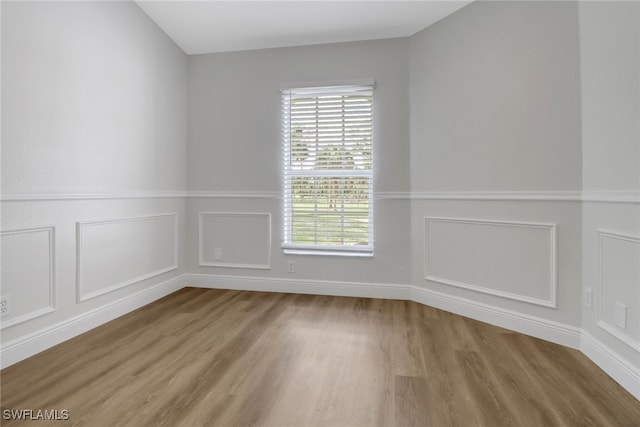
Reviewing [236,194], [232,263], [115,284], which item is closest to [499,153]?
[236,194]

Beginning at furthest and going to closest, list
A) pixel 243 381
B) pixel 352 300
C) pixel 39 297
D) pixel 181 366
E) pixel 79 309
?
1. pixel 352 300
2. pixel 79 309
3. pixel 39 297
4. pixel 181 366
5. pixel 243 381

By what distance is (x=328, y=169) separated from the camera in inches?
134

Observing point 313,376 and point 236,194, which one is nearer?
point 313,376

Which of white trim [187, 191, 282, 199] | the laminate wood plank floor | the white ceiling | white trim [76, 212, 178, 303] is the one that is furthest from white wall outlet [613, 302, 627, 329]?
white trim [76, 212, 178, 303]

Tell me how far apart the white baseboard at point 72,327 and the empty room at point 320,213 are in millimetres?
17

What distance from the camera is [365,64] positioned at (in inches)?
128

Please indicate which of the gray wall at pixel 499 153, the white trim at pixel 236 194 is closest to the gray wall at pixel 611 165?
the gray wall at pixel 499 153

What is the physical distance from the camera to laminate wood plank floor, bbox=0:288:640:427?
152cm

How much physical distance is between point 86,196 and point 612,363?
139 inches

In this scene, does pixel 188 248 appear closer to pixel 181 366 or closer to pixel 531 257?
pixel 181 366

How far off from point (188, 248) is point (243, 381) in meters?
2.21

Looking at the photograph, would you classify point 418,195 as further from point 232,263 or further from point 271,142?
point 232,263

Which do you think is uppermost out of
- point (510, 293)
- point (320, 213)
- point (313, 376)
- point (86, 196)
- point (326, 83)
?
point (326, 83)

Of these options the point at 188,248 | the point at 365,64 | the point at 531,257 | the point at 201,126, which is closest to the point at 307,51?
the point at 365,64
